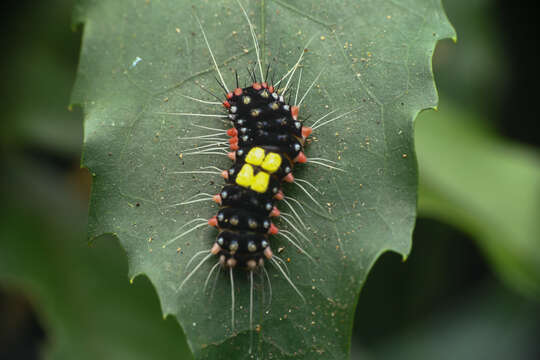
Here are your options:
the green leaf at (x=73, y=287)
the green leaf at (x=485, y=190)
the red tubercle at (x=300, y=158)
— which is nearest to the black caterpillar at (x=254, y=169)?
the red tubercle at (x=300, y=158)

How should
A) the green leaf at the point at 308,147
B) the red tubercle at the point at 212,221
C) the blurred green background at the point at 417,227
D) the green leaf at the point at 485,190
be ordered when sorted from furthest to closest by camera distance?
the blurred green background at the point at 417,227
the green leaf at the point at 485,190
the red tubercle at the point at 212,221
the green leaf at the point at 308,147

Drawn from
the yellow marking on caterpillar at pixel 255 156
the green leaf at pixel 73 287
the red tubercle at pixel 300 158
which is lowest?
the green leaf at pixel 73 287

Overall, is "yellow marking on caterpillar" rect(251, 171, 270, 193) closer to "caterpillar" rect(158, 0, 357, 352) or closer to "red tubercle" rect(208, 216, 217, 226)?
"caterpillar" rect(158, 0, 357, 352)

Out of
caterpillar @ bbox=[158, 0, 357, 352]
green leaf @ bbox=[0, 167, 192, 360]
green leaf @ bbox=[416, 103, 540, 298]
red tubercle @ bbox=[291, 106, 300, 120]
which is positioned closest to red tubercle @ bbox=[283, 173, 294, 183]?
caterpillar @ bbox=[158, 0, 357, 352]

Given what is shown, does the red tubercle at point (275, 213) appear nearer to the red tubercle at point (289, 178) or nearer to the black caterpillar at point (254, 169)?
the black caterpillar at point (254, 169)

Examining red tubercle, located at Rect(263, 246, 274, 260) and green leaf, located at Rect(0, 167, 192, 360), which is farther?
green leaf, located at Rect(0, 167, 192, 360)

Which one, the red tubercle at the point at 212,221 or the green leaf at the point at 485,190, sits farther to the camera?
the green leaf at the point at 485,190

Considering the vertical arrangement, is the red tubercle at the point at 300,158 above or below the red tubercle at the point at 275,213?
above

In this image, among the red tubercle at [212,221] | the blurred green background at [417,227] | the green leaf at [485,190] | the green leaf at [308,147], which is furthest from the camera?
the blurred green background at [417,227]
